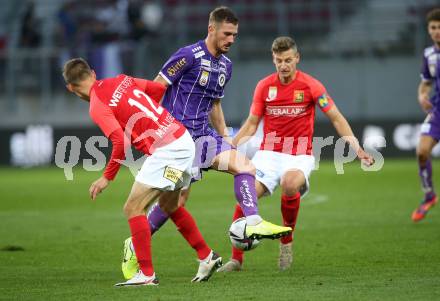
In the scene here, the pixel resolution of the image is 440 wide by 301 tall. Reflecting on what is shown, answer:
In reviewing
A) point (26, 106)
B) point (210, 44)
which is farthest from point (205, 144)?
point (26, 106)

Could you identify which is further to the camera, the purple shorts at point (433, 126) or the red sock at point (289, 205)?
the purple shorts at point (433, 126)

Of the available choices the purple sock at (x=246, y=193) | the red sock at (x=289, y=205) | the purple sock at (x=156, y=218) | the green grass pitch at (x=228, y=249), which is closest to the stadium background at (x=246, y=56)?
the green grass pitch at (x=228, y=249)

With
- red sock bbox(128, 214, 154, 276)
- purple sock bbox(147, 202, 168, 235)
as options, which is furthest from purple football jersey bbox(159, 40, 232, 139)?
red sock bbox(128, 214, 154, 276)

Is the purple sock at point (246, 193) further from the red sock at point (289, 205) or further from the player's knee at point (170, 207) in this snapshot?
the red sock at point (289, 205)

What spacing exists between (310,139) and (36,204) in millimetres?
7784

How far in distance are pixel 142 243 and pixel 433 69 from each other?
19.5 ft

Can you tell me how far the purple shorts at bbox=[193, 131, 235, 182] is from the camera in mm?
7625

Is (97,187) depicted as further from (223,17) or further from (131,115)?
(223,17)

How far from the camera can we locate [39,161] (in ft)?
81.0

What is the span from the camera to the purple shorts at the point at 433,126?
11688 mm

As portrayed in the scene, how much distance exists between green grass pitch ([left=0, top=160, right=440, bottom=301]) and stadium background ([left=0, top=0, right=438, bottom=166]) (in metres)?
6.65

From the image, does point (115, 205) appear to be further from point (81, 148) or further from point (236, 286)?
point (81, 148)

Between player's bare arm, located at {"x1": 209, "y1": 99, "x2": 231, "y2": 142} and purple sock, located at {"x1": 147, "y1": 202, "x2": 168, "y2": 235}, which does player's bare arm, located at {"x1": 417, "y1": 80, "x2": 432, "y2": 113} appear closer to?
player's bare arm, located at {"x1": 209, "y1": 99, "x2": 231, "y2": 142}

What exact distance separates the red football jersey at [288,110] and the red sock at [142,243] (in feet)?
6.23
